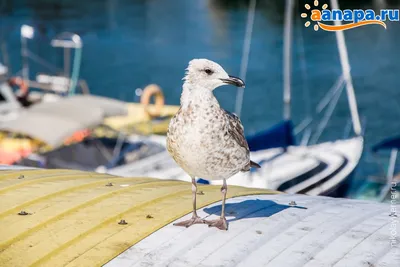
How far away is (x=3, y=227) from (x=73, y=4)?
103m

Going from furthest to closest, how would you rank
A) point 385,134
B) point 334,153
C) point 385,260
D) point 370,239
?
point 385,134, point 334,153, point 370,239, point 385,260

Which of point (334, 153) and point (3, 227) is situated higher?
point (3, 227)

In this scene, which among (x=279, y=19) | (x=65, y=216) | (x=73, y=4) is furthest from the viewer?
(x=73, y=4)

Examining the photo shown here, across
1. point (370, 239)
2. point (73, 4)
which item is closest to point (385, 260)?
point (370, 239)

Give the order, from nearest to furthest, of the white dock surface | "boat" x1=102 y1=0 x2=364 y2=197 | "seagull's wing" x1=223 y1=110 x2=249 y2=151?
the white dock surface
"seagull's wing" x1=223 y1=110 x2=249 y2=151
"boat" x1=102 y1=0 x2=364 y2=197

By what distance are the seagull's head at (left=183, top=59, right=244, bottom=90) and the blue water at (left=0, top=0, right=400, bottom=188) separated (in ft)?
91.3

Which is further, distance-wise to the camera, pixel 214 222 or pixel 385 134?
pixel 385 134

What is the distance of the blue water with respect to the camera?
51438 millimetres

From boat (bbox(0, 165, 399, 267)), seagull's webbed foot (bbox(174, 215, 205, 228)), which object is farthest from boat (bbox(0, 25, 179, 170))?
seagull's webbed foot (bbox(174, 215, 205, 228))

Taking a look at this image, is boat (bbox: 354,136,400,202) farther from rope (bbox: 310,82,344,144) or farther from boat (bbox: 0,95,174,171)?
rope (bbox: 310,82,344,144)

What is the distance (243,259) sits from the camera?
7.46 metres

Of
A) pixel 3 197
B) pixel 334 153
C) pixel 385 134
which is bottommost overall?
pixel 385 134

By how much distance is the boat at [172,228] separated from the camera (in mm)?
7496

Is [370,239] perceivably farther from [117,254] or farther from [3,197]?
[3,197]
